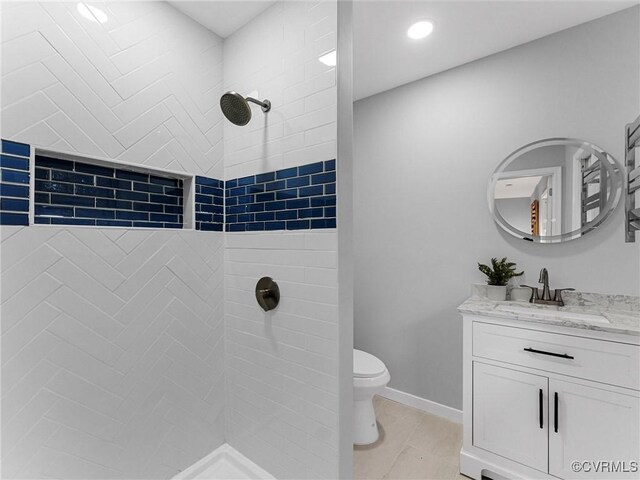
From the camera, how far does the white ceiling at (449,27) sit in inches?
65.0

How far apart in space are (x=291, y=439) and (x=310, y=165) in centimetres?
129

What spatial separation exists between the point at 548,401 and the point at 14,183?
2410 mm

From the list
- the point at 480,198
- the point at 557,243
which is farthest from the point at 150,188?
the point at 557,243

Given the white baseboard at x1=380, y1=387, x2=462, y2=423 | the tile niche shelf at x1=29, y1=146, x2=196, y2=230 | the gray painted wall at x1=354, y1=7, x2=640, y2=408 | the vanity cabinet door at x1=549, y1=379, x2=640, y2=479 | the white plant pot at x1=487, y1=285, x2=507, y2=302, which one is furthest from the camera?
the white baseboard at x1=380, y1=387, x2=462, y2=423

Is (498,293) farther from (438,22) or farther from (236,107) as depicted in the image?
(236,107)

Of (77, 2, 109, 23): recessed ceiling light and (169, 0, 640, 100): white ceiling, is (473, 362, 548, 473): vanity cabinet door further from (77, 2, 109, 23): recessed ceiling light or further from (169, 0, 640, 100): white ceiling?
(77, 2, 109, 23): recessed ceiling light

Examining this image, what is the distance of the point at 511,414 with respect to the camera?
5.16 feet

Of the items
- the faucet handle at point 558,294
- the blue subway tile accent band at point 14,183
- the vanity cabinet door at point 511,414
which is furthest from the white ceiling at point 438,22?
the vanity cabinet door at point 511,414

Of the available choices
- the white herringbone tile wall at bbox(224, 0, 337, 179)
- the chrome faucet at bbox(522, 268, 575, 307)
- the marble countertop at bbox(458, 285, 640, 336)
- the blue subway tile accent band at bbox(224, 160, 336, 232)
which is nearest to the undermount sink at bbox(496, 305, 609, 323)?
the marble countertop at bbox(458, 285, 640, 336)

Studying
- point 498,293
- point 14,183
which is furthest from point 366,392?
point 14,183

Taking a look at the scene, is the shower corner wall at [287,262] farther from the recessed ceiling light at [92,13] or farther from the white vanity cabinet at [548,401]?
the white vanity cabinet at [548,401]

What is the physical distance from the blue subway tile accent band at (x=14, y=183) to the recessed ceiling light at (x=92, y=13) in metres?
0.60

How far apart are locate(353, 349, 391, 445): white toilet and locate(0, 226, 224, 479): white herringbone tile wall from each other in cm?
80

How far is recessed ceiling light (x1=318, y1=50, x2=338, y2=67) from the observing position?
1.29 m
